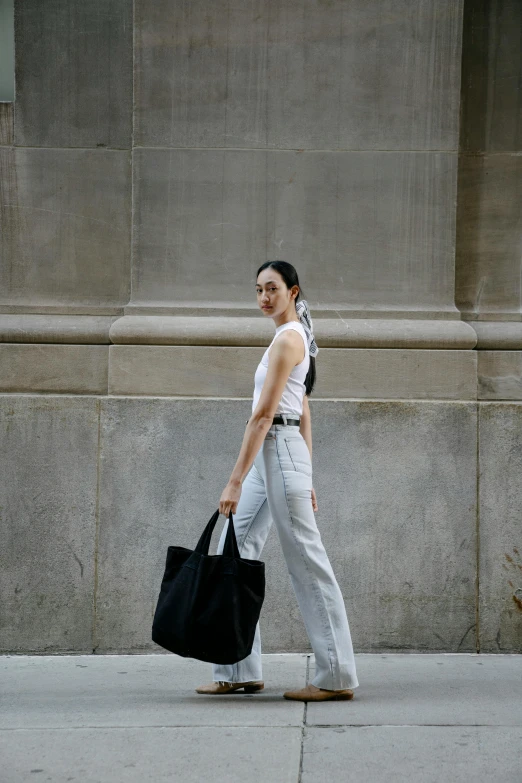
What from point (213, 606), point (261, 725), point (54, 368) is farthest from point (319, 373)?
point (261, 725)

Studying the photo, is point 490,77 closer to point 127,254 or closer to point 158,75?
point 158,75

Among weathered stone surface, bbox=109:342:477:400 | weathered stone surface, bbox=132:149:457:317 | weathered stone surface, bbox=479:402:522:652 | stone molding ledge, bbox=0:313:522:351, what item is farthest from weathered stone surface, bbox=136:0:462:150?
weathered stone surface, bbox=479:402:522:652

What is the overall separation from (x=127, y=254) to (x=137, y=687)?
8.52 ft

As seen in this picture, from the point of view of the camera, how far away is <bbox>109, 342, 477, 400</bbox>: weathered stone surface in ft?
19.3

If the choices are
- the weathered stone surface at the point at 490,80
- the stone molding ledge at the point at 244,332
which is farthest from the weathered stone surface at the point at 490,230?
the stone molding ledge at the point at 244,332

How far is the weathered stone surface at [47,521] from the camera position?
19.0 feet

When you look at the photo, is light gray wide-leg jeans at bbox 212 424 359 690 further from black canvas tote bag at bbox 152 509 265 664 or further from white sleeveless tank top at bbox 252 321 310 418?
black canvas tote bag at bbox 152 509 265 664

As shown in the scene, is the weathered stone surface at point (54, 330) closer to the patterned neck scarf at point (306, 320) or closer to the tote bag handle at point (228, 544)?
the patterned neck scarf at point (306, 320)

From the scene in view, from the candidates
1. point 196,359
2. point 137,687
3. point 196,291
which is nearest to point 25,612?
point 137,687

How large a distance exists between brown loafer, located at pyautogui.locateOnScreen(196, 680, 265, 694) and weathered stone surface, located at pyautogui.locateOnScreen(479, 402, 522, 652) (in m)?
1.66

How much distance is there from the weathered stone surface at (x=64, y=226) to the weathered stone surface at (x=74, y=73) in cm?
12

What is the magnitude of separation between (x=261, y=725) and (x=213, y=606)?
1.78 ft

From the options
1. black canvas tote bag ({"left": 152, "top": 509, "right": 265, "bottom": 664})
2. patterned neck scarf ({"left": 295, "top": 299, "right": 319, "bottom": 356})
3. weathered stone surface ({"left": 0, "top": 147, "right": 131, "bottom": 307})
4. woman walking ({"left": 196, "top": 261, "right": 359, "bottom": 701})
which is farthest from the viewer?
weathered stone surface ({"left": 0, "top": 147, "right": 131, "bottom": 307})

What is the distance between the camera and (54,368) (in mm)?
5969
